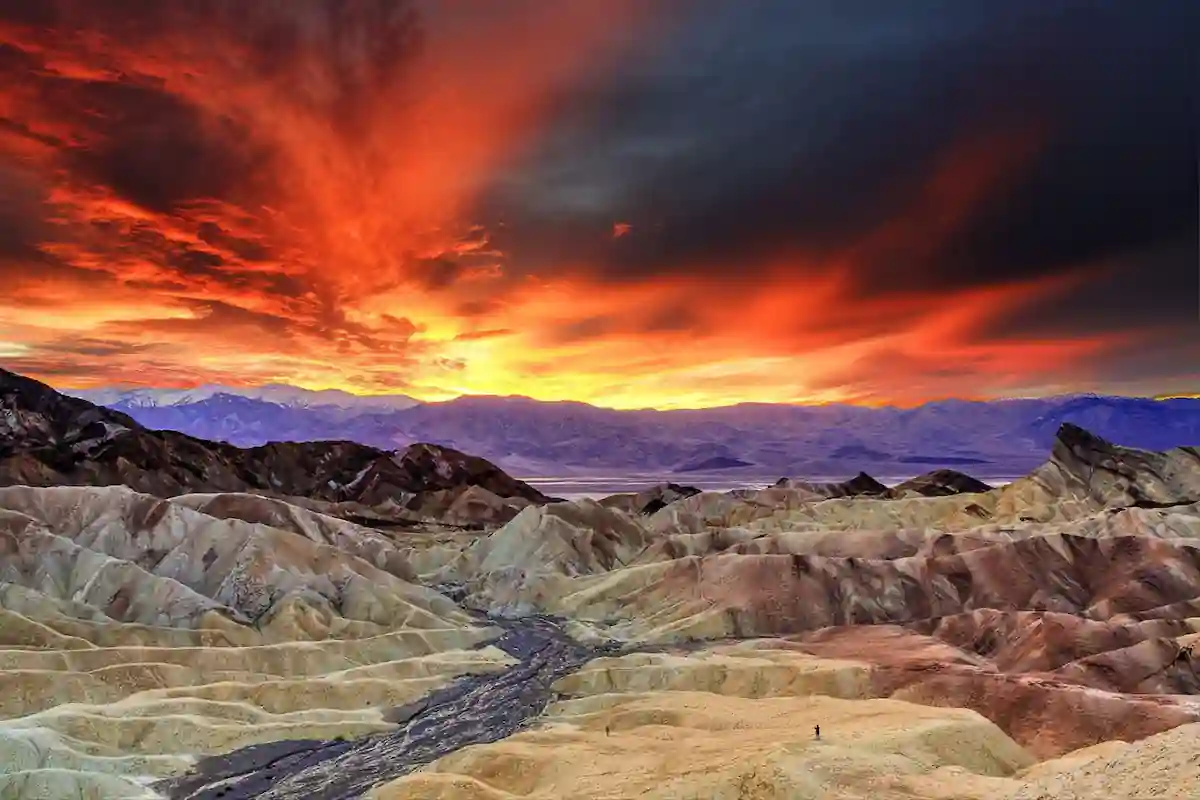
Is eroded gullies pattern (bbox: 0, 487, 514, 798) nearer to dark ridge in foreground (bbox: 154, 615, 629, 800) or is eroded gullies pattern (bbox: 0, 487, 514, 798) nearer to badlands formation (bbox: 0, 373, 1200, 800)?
badlands formation (bbox: 0, 373, 1200, 800)

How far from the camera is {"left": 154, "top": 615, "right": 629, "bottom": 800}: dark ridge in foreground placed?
76.4 m

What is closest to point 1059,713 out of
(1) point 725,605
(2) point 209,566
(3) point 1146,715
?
(3) point 1146,715

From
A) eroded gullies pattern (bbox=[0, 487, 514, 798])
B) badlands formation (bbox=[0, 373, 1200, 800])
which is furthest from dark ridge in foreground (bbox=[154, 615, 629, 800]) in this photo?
eroded gullies pattern (bbox=[0, 487, 514, 798])

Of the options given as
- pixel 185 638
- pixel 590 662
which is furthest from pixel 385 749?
pixel 185 638

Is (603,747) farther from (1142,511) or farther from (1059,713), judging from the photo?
(1142,511)

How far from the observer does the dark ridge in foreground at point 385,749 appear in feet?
251

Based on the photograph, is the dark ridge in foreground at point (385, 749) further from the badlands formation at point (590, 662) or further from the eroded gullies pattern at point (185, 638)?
the eroded gullies pattern at point (185, 638)

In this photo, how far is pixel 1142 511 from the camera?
17625cm

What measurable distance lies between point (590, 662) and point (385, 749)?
133 ft

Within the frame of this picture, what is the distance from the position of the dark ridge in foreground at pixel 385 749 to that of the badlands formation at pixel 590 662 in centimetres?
43

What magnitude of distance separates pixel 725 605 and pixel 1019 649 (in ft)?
174

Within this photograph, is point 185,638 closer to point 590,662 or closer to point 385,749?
point 385,749

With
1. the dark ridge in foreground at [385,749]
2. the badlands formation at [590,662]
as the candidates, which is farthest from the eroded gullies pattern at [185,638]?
the dark ridge in foreground at [385,749]

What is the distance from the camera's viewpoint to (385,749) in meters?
87.8
